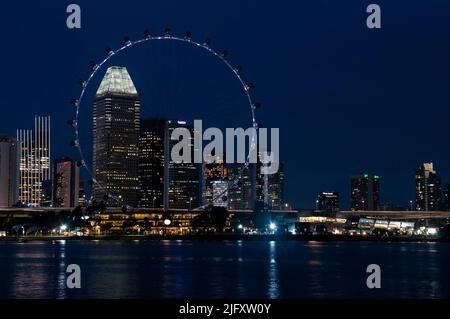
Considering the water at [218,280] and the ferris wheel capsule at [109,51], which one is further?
the ferris wheel capsule at [109,51]

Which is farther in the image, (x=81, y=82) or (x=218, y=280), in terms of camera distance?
(x=81, y=82)

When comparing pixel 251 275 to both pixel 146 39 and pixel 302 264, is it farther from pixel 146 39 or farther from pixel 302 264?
pixel 146 39

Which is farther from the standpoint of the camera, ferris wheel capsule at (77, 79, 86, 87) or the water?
ferris wheel capsule at (77, 79, 86, 87)

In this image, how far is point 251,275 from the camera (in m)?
65.7

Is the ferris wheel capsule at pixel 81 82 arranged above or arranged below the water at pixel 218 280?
above

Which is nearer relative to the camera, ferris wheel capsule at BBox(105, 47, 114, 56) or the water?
the water

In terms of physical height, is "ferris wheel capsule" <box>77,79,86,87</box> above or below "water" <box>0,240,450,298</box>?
above

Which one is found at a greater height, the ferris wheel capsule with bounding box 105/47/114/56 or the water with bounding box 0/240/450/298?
the ferris wheel capsule with bounding box 105/47/114/56

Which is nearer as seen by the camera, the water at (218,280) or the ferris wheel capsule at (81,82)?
the water at (218,280)

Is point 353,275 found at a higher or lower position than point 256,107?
lower

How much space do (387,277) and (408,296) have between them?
603 inches

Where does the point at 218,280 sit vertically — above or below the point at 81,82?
below
